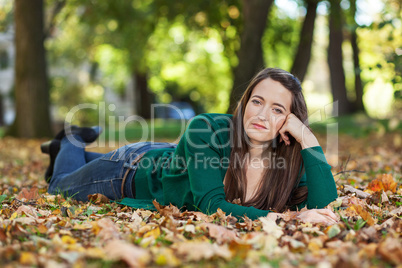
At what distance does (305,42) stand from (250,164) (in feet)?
26.2

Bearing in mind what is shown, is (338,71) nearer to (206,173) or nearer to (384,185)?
(384,185)

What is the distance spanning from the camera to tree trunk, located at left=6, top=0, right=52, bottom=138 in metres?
11.6

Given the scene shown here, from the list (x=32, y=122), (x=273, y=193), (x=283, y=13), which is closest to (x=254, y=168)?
(x=273, y=193)

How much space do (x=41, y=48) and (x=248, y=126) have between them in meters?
10.2

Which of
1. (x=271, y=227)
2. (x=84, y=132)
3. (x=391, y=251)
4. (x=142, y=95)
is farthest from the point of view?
(x=142, y=95)

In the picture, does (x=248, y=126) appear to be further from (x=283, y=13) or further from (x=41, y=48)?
(x=283, y=13)

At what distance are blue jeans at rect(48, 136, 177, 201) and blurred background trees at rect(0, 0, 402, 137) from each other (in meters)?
1.20

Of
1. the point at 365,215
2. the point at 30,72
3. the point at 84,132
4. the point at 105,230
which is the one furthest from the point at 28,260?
the point at 30,72

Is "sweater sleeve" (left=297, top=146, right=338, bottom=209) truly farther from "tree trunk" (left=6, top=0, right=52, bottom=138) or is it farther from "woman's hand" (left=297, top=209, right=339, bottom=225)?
"tree trunk" (left=6, top=0, right=52, bottom=138)

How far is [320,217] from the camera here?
2.83 metres

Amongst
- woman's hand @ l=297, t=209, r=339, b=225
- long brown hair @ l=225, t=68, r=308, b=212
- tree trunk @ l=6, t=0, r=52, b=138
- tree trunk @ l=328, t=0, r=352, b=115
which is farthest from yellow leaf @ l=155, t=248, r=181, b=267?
tree trunk @ l=328, t=0, r=352, b=115

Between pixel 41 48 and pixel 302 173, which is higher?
pixel 41 48

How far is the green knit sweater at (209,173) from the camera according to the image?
3.01 m

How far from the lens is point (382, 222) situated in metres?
2.97
